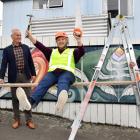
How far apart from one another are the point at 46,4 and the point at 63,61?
10422 mm

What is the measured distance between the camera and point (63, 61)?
7.74m

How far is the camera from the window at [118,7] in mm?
16347

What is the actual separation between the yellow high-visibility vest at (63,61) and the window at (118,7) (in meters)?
8.85

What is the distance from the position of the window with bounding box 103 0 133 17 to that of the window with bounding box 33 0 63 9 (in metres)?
1.87

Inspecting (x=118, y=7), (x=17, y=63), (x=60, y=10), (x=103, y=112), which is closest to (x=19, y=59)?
(x=17, y=63)

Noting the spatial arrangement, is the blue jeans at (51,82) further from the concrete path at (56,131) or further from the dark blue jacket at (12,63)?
the concrete path at (56,131)

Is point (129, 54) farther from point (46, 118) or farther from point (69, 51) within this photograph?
point (46, 118)

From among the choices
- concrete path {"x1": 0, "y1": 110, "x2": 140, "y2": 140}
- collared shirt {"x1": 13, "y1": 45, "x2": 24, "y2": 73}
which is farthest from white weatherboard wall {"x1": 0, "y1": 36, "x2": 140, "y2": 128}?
collared shirt {"x1": 13, "y1": 45, "x2": 24, "y2": 73}

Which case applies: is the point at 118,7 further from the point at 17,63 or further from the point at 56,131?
the point at 17,63

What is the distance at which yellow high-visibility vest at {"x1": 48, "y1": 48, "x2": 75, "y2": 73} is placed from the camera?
304 inches

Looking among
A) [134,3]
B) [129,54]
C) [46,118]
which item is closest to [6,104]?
[46,118]

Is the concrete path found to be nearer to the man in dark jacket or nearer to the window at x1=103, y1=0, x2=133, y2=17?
the man in dark jacket

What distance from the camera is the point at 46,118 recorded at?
972cm

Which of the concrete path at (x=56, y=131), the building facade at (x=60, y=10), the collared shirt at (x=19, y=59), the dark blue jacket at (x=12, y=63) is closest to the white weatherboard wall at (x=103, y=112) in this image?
the concrete path at (x=56, y=131)
